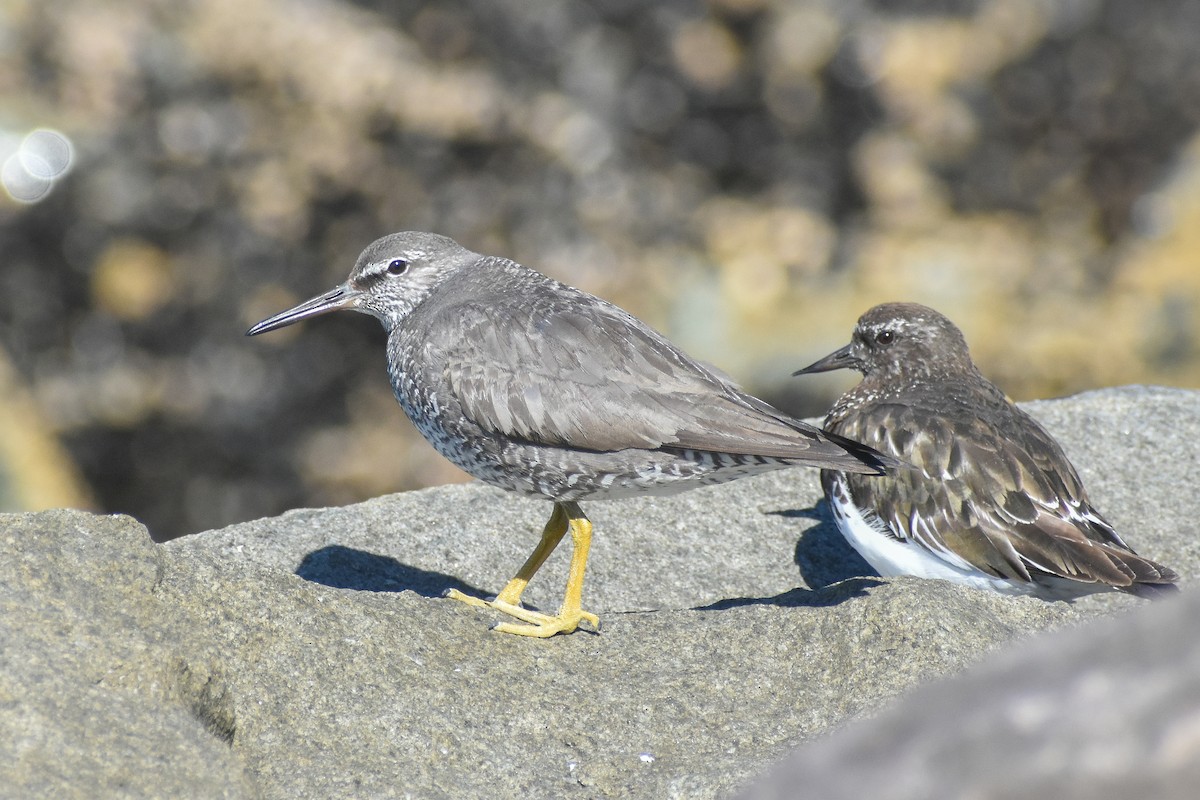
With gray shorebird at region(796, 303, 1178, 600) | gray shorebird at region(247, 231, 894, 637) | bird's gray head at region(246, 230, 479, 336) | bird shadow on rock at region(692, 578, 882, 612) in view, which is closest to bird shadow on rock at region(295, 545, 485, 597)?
gray shorebird at region(247, 231, 894, 637)

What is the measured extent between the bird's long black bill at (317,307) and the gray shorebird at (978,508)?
2559 millimetres

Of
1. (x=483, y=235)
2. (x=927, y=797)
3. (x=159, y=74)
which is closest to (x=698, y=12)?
(x=483, y=235)

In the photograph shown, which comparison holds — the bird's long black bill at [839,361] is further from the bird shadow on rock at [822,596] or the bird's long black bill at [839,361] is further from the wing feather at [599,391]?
the bird shadow on rock at [822,596]

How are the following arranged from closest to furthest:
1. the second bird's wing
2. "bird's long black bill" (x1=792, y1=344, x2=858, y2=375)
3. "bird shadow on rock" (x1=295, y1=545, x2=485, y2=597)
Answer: the second bird's wing, "bird shadow on rock" (x1=295, y1=545, x2=485, y2=597), "bird's long black bill" (x1=792, y1=344, x2=858, y2=375)

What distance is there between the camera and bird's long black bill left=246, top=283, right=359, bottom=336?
22.0 feet

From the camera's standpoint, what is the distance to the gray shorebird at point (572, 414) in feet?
17.1

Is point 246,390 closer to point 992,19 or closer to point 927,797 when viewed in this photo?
point 992,19

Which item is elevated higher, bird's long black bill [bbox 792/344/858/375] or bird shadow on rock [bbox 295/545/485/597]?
bird's long black bill [bbox 792/344/858/375]

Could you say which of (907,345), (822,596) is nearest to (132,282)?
(907,345)

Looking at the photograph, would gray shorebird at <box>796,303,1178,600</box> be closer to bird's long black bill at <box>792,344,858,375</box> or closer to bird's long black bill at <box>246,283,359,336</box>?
bird's long black bill at <box>792,344,858,375</box>

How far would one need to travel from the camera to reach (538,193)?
1162 cm

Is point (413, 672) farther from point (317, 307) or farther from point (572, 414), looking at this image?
point (317, 307)

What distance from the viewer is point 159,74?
430 inches

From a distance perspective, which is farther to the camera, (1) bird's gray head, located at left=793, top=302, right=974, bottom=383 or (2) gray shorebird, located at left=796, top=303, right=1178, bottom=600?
(1) bird's gray head, located at left=793, top=302, right=974, bottom=383
